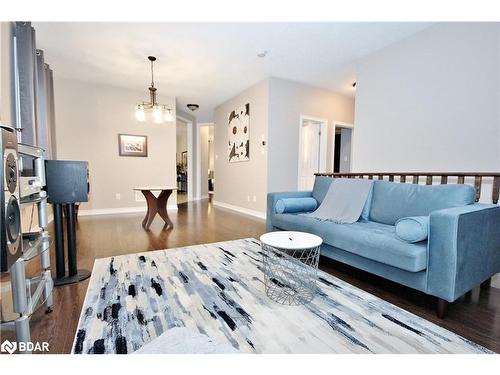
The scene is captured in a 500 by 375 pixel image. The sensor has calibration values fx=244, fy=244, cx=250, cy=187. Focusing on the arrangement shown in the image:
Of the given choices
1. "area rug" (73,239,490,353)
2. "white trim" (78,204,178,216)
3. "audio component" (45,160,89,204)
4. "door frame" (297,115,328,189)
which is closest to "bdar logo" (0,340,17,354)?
"area rug" (73,239,490,353)

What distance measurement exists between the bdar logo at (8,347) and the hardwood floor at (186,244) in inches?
4.6

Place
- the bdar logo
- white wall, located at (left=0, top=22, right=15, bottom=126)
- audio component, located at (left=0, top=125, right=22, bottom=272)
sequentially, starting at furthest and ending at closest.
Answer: white wall, located at (left=0, top=22, right=15, bottom=126), the bdar logo, audio component, located at (left=0, top=125, right=22, bottom=272)

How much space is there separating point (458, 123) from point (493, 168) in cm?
58

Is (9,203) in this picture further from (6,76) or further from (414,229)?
(6,76)

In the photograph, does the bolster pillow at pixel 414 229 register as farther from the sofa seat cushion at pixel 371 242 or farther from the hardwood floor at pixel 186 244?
the hardwood floor at pixel 186 244

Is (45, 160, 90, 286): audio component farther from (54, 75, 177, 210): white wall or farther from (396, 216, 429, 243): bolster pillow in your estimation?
(54, 75, 177, 210): white wall

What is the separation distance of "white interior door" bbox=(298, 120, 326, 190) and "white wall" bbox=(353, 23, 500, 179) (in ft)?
5.15

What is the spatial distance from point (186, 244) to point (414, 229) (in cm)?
231

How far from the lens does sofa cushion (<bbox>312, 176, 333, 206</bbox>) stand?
9.65ft

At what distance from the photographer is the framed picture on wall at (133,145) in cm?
511

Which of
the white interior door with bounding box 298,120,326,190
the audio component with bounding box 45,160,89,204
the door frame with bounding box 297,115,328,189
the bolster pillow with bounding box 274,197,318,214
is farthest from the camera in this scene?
the white interior door with bounding box 298,120,326,190

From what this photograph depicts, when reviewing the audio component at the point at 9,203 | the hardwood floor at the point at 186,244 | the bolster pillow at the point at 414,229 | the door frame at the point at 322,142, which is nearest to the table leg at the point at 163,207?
the hardwood floor at the point at 186,244
